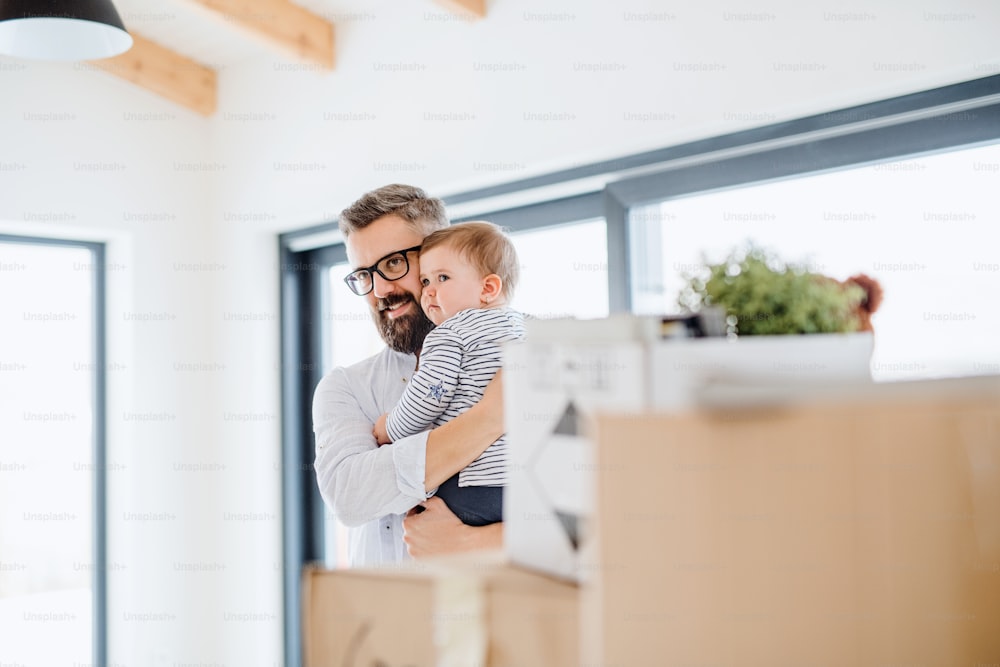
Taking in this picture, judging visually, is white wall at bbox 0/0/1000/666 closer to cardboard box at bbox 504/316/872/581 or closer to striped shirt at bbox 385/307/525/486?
striped shirt at bbox 385/307/525/486

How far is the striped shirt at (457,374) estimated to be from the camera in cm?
151

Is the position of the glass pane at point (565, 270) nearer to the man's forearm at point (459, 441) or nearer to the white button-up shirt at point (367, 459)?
the white button-up shirt at point (367, 459)

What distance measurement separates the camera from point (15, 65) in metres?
3.11

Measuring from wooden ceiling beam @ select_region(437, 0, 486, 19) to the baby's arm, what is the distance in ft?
4.27

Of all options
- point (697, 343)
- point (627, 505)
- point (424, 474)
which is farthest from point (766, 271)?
point (424, 474)

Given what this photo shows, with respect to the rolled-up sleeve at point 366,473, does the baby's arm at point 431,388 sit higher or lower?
higher

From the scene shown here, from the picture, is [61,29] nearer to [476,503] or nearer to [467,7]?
[467,7]

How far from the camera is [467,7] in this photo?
2.48 metres

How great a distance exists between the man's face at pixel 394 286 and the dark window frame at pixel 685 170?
28.9 inches

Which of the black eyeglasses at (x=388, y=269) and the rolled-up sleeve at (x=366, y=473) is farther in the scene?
the black eyeglasses at (x=388, y=269)

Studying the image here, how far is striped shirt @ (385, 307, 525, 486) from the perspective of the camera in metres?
1.51

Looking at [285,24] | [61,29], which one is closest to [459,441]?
[61,29]

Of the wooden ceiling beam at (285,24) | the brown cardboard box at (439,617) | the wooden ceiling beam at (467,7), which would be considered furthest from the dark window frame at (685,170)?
the brown cardboard box at (439,617)

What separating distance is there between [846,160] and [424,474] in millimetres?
1196
